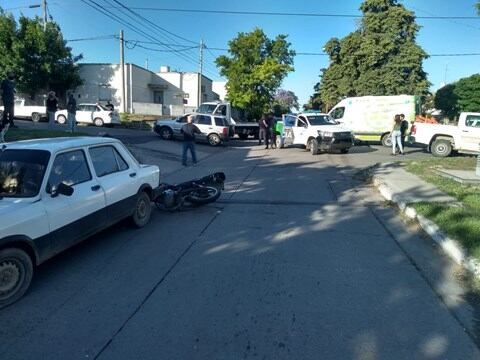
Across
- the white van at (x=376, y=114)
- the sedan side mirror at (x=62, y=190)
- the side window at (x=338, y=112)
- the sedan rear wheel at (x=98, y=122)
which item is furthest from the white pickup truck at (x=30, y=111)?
the sedan side mirror at (x=62, y=190)

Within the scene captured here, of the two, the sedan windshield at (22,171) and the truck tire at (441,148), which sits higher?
the sedan windshield at (22,171)

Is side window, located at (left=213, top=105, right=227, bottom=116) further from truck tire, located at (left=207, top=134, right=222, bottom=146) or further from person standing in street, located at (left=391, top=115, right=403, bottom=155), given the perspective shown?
person standing in street, located at (left=391, top=115, right=403, bottom=155)

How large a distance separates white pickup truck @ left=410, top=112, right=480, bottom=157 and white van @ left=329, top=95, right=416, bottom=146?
9.57 feet

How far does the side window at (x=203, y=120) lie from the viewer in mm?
23922

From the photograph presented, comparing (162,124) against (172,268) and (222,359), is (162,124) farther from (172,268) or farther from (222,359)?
(222,359)

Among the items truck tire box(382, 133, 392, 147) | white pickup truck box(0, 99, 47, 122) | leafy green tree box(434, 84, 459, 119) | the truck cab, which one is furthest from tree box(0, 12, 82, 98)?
leafy green tree box(434, 84, 459, 119)

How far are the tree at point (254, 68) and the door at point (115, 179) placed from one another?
31891mm

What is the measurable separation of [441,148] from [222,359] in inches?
745

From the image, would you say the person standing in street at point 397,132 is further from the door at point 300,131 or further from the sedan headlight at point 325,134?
the door at point 300,131

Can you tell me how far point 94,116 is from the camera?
29375mm

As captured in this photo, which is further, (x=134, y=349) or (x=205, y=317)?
(x=205, y=317)

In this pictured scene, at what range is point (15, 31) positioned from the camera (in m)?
33.1

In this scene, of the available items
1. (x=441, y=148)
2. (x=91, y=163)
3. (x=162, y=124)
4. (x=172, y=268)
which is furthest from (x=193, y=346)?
(x=162, y=124)

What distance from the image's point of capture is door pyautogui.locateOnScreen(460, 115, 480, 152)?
59.5 feet
